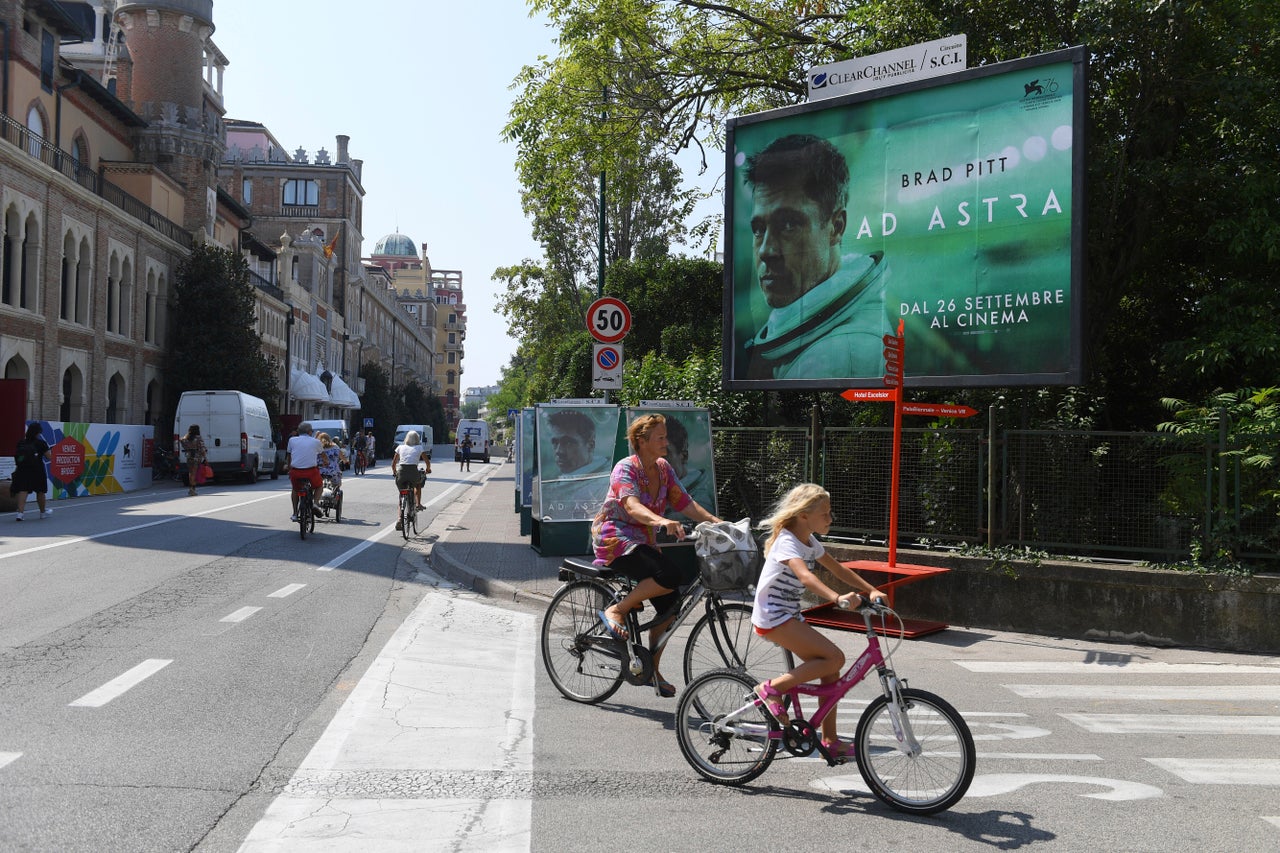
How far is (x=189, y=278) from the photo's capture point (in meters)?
49.8

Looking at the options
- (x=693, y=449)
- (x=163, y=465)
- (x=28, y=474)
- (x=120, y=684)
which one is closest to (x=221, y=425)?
(x=163, y=465)

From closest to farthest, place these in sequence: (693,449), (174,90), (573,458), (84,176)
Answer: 1. (693,449)
2. (573,458)
3. (84,176)
4. (174,90)

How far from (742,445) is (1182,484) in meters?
5.30

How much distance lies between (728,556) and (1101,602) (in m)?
5.74

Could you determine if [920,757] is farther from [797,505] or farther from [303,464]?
[303,464]

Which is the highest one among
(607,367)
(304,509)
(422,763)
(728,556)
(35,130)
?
(35,130)

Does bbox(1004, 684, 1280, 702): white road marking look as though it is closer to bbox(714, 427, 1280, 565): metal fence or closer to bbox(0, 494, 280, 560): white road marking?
bbox(714, 427, 1280, 565): metal fence

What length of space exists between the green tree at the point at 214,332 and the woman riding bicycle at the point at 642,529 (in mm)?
43429

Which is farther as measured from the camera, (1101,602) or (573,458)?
(573,458)

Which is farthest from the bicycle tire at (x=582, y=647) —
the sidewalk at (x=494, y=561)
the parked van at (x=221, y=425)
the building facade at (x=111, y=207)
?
the building facade at (x=111, y=207)

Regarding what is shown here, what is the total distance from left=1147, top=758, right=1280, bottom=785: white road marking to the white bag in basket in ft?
7.76

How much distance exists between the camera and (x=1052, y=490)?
1127 centimetres

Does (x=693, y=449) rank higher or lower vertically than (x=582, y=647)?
higher

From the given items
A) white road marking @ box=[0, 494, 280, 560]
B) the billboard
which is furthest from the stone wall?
white road marking @ box=[0, 494, 280, 560]
